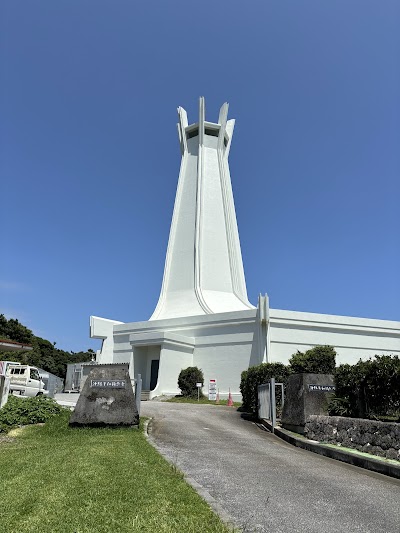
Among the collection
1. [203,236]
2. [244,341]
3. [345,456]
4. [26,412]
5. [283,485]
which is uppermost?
[203,236]

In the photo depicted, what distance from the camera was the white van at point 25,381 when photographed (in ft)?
62.1

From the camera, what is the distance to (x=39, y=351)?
1969 inches

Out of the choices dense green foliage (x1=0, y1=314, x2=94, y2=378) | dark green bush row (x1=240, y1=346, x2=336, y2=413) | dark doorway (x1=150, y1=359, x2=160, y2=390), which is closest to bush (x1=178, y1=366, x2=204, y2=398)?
dark doorway (x1=150, y1=359, x2=160, y2=390)

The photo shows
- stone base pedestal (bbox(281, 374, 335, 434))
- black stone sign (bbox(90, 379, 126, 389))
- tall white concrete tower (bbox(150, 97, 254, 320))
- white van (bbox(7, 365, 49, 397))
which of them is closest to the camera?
stone base pedestal (bbox(281, 374, 335, 434))

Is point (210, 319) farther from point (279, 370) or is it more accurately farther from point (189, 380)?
point (279, 370)

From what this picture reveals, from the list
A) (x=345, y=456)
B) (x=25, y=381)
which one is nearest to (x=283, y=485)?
(x=345, y=456)

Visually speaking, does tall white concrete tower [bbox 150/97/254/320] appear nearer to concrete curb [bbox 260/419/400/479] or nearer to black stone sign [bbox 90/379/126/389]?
black stone sign [bbox 90/379/126/389]

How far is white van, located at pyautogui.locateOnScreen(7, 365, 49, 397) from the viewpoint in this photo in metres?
18.9

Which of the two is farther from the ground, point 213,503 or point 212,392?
point 212,392

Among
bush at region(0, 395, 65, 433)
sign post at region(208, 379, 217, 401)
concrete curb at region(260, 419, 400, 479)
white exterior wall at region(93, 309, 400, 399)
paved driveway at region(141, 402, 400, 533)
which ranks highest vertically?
white exterior wall at region(93, 309, 400, 399)

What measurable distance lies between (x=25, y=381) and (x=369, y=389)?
623 inches

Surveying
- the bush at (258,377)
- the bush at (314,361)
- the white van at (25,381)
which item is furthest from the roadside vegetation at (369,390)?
the white van at (25,381)

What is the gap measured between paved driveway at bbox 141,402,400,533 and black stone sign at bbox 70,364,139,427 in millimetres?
1072

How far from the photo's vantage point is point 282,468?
677 cm
